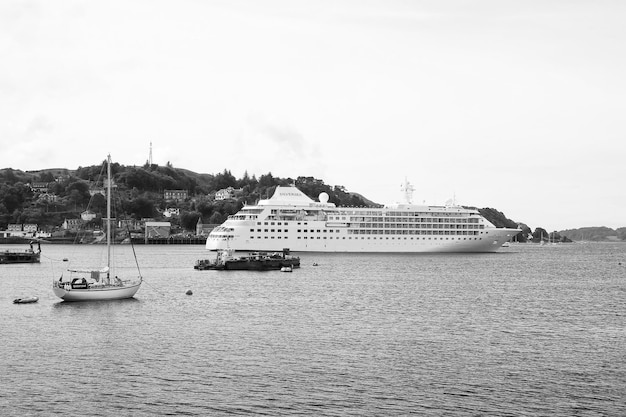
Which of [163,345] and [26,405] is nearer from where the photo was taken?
[26,405]

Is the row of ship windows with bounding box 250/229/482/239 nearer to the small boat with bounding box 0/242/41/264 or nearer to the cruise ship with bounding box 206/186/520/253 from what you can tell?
the cruise ship with bounding box 206/186/520/253

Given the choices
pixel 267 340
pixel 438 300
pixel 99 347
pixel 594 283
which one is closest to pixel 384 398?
pixel 267 340

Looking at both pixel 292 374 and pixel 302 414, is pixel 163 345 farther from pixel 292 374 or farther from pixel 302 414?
pixel 302 414

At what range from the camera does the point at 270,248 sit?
12988cm

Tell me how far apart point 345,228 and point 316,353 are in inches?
3875

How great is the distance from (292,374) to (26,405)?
1019 cm

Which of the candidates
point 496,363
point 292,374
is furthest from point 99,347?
point 496,363

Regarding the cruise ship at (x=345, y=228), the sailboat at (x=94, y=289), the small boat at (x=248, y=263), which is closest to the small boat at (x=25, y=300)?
the sailboat at (x=94, y=289)

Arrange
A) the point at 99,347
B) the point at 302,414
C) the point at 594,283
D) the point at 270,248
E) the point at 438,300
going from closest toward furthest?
the point at 302,414 < the point at 99,347 < the point at 438,300 < the point at 594,283 < the point at 270,248

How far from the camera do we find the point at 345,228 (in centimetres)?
13388

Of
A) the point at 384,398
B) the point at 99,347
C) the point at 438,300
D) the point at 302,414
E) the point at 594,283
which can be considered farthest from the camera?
the point at 594,283

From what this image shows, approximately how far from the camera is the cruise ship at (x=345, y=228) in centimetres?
13038

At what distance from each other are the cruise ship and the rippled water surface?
6504 centimetres

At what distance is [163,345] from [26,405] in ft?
36.2
